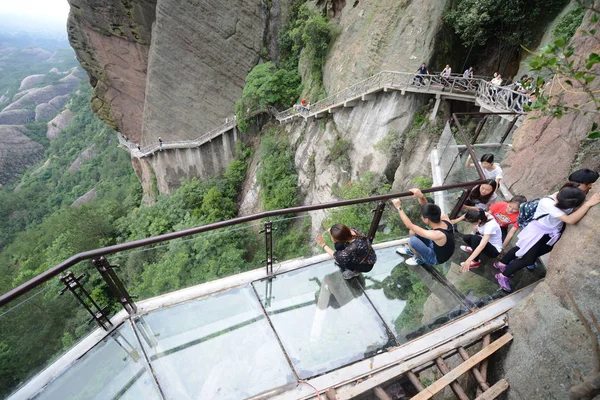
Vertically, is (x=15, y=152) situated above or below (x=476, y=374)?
below

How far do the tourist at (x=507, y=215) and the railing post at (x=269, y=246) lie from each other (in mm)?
2761

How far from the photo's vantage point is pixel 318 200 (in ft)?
43.8

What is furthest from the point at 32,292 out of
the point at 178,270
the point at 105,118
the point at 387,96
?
the point at 105,118

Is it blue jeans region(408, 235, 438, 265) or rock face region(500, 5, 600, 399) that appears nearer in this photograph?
rock face region(500, 5, 600, 399)

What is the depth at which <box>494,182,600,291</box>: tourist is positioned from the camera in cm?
Result: 220

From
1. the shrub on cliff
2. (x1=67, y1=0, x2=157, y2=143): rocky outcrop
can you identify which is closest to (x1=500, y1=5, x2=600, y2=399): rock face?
the shrub on cliff

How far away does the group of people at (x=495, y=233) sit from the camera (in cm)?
241

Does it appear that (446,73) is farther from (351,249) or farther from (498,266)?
(351,249)

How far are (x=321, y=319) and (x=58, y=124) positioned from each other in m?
77.1

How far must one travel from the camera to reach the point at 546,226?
260 cm

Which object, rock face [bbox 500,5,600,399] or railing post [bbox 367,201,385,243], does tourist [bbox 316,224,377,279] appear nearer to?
railing post [bbox 367,201,385,243]

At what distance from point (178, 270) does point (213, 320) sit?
0.81 m

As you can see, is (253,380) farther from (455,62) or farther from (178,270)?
(455,62)

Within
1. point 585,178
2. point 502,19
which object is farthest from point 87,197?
point 585,178
